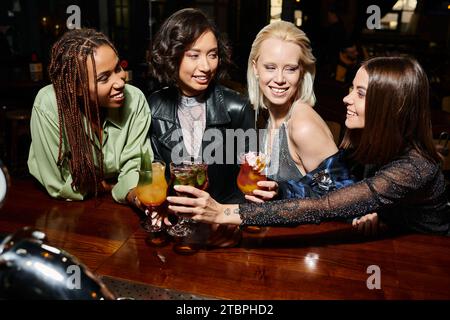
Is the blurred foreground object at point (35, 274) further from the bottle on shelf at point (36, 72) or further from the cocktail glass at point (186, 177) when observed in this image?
the bottle on shelf at point (36, 72)

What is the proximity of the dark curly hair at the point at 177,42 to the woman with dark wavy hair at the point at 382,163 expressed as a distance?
1026 mm

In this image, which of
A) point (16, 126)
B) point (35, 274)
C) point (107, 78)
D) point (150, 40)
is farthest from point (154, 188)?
point (16, 126)

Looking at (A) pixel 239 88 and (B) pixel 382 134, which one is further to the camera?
(A) pixel 239 88

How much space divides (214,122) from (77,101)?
0.83m

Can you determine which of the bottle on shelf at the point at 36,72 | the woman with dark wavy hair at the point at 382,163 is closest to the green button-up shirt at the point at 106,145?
the woman with dark wavy hair at the point at 382,163

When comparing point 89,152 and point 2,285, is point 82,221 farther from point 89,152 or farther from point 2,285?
point 2,285

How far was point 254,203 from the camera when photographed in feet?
5.75

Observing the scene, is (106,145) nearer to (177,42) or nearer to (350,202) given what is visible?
(177,42)

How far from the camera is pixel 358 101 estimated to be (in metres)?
1.86

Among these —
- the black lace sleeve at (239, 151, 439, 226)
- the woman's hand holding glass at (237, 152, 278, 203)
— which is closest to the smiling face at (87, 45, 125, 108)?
the woman's hand holding glass at (237, 152, 278, 203)
